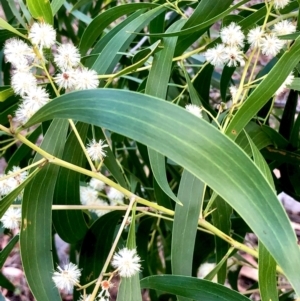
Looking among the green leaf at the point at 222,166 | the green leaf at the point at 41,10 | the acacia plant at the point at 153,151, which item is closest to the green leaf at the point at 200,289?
the acacia plant at the point at 153,151

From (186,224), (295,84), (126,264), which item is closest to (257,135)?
(295,84)

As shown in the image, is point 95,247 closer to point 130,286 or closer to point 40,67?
point 130,286

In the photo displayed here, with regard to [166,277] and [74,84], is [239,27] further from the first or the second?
[166,277]

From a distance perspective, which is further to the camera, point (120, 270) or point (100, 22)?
point (100, 22)

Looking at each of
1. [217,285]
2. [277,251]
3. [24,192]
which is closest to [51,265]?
[24,192]

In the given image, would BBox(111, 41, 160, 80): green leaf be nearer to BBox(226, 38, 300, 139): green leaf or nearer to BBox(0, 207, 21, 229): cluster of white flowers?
BBox(226, 38, 300, 139): green leaf

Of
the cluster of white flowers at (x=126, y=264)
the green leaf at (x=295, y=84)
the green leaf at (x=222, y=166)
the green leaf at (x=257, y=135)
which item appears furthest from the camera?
the green leaf at (x=257, y=135)

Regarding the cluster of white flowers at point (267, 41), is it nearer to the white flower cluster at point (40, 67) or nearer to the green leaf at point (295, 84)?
the green leaf at point (295, 84)
